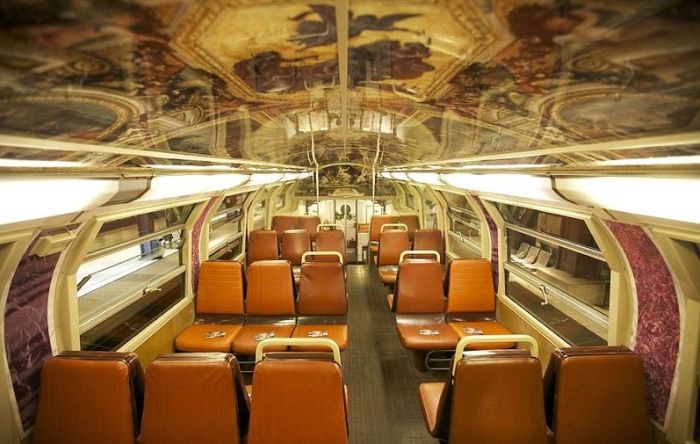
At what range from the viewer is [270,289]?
18.0 ft

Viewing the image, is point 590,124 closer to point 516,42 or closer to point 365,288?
point 516,42

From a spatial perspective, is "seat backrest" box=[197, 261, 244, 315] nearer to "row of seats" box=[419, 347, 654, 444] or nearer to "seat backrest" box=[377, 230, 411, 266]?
"seat backrest" box=[377, 230, 411, 266]

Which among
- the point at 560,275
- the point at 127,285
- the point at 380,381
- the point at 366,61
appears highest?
the point at 366,61

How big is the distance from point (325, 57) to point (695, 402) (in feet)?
10.4

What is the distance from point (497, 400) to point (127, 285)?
852cm

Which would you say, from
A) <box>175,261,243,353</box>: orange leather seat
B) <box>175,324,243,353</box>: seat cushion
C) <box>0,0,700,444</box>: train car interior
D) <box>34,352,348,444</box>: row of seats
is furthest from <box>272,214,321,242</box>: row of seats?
<box>34,352,348,444</box>: row of seats

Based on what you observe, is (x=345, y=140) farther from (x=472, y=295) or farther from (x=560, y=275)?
(x=560, y=275)

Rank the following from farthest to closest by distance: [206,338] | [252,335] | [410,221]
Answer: [410,221]
[252,335]
[206,338]

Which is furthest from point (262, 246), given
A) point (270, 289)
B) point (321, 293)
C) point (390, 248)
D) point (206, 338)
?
point (206, 338)

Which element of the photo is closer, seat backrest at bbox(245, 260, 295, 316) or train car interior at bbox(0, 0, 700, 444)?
train car interior at bbox(0, 0, 700, 444)

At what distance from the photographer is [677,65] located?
1.02 meters

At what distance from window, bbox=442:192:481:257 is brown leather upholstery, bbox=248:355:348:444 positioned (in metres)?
5.15

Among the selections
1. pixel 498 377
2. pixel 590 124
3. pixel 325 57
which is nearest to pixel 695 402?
pixel 498 377

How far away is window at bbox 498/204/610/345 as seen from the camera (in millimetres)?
3930
